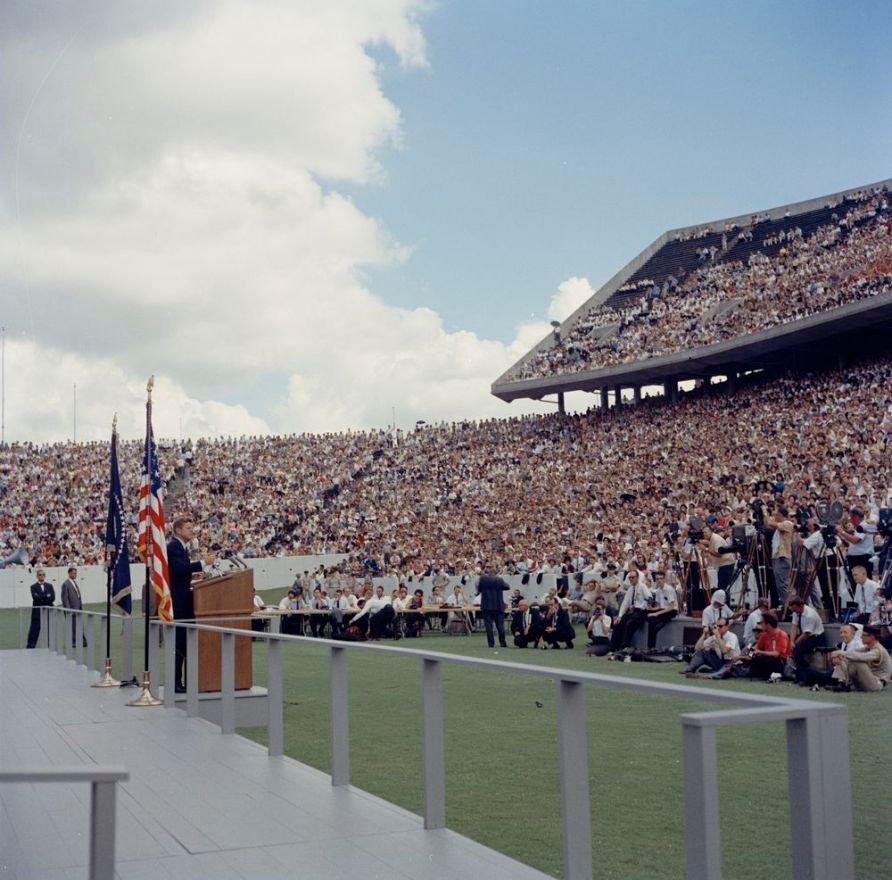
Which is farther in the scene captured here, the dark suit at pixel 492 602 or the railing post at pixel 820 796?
the dark suit at pixel 492 602

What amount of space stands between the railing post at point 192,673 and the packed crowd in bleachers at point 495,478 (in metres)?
16.5

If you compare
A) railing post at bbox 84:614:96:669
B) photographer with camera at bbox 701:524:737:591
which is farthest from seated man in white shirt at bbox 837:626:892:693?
railing post at bbox 84:614:96:669

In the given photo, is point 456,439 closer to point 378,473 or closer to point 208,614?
point 378,473

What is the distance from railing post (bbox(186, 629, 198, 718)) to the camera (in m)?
10.0

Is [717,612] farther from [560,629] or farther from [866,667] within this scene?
[560,629]

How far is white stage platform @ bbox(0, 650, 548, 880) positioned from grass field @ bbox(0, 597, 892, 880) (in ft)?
1.20

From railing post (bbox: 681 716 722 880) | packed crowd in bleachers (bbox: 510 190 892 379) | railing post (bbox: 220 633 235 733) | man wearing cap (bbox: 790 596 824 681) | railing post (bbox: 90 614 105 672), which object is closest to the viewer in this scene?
railing post (bbox: 681 716 722 880)

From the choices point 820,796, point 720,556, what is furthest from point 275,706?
point 720,556

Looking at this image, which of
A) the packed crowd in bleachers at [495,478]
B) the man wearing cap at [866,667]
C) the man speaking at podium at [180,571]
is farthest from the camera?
the packed crowd in bleachers at [495,478]

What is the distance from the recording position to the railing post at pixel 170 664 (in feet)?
35.9

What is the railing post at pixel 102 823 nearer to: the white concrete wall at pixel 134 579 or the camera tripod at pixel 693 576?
the camera tripod at pixel 693 576

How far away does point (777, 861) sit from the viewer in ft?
12.9

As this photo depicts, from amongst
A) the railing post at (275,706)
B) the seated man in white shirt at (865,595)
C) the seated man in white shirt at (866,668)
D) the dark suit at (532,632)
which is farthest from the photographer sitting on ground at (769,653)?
the railing post at (275,706)

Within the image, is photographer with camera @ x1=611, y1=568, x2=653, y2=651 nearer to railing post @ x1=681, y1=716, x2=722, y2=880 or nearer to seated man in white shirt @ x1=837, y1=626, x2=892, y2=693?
seated man in white shirt @ x1=837, y1=626, x2=892, y2=693
